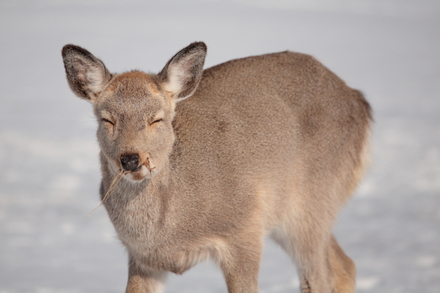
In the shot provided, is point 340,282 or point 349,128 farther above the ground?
point 349,128

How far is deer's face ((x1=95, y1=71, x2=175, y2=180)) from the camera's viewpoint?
588cm

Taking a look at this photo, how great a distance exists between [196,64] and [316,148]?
195 centimetres

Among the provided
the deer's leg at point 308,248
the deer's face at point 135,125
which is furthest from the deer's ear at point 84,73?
the deer's leg at point 308,248

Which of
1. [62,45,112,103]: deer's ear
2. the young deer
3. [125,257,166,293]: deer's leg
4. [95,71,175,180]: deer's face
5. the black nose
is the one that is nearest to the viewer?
the black nose

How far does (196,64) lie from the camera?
6699 mm

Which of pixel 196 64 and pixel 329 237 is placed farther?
pixel 329 237

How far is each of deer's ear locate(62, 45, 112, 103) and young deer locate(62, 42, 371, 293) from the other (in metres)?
0.01

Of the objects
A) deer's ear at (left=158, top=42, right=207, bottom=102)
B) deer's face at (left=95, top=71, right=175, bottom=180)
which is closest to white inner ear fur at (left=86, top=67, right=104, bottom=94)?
deer's face at (left=95, top=71, right=175, bottom=180)

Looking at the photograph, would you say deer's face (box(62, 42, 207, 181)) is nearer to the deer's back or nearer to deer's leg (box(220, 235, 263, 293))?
the deer's back

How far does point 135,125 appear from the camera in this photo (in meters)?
6.01

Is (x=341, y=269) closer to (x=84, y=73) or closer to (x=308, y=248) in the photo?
(x=308, y=248)

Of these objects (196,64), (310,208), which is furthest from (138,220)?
(310,208)

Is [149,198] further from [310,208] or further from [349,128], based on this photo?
[349,128]

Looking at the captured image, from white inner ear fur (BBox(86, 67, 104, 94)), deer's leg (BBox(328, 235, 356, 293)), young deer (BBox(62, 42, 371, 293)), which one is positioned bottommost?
deer's leg (BBox(328, 235, 356, 293))
